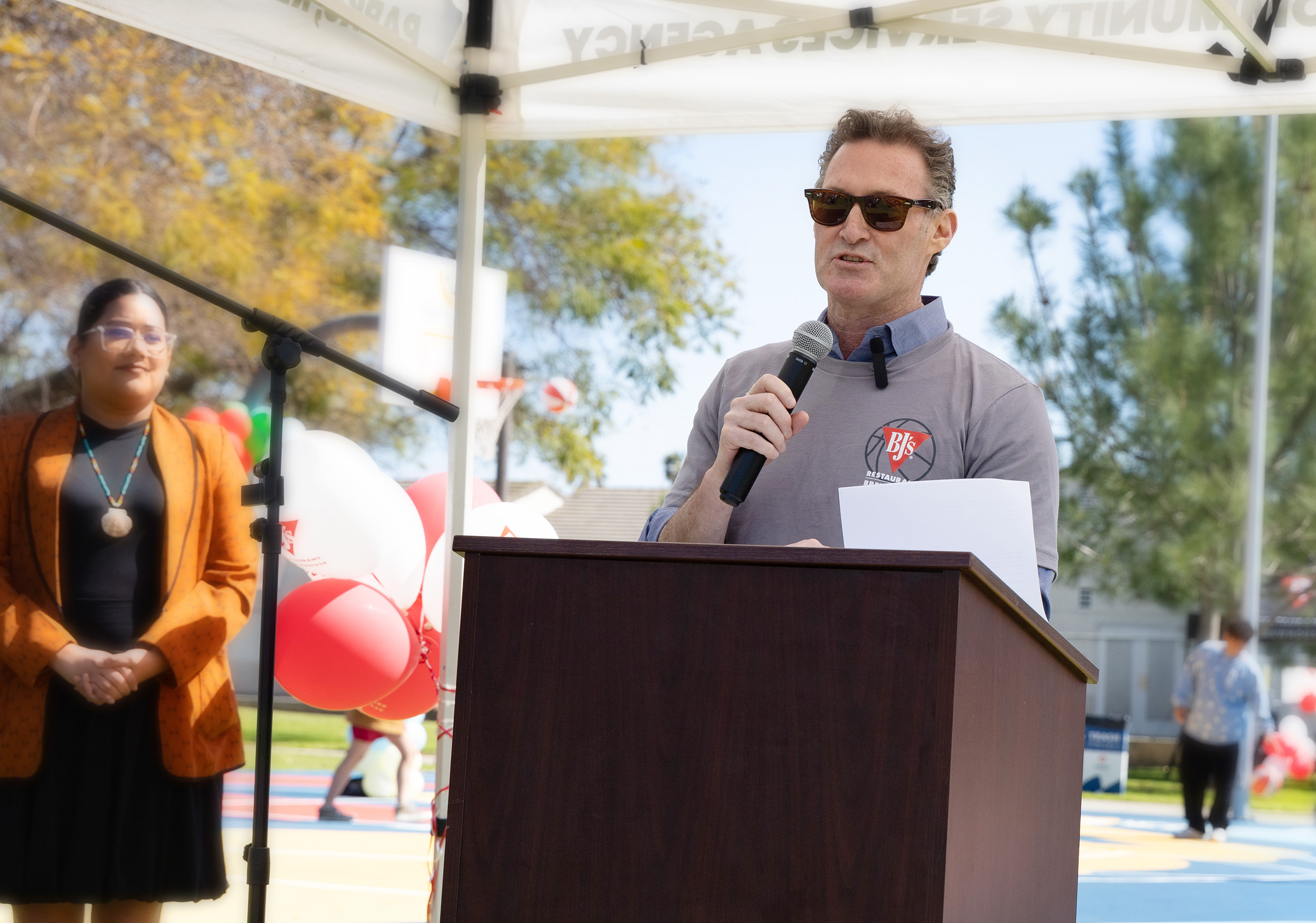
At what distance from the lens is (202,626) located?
3.29m

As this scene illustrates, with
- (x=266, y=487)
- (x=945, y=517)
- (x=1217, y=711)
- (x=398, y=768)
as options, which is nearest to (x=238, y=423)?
(x=398, y=768)

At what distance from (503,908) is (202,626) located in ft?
6.78

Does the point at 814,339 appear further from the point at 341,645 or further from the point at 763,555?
the point at 341,645

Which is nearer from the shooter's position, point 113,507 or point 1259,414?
point 113,507

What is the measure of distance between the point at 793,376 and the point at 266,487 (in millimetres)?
1172

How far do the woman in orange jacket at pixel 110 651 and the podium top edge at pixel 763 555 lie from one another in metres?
1.96

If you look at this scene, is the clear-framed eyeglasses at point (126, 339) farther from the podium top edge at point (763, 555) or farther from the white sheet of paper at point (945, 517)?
the white sheet of paper at point (945, 517)

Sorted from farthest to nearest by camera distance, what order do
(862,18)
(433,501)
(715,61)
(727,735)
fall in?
1. (433,501)
2. (715,61)
3. (862,18)
4. (727,735)

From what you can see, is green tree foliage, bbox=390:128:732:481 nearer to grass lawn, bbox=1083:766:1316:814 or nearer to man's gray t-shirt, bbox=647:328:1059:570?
grass lawn, bbox=1083:766:1316:814

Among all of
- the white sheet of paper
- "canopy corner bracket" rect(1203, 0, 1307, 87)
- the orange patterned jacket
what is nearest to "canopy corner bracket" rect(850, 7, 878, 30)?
"canopy corner bracket" rect(1203, 0, 1307, 87)

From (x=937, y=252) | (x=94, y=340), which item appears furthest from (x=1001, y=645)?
(x=94, y=340)

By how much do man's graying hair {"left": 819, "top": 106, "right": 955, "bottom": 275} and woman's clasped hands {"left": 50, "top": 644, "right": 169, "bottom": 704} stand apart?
1.98 m

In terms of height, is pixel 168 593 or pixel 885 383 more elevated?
pixel 885 383

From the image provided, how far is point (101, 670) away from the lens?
309 centimetres
